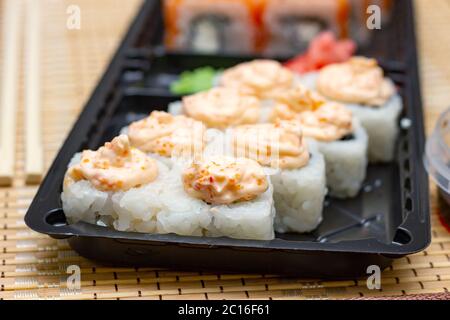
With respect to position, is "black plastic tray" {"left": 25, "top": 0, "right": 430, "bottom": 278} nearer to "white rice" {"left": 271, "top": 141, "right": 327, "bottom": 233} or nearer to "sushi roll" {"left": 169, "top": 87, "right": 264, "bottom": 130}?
"white rice" {"left": 271, "top": 141, "right": 327, "bottom": 233}

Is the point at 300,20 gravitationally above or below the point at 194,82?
above

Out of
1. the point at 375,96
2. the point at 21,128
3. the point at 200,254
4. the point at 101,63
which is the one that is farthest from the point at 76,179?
the point at 101,63

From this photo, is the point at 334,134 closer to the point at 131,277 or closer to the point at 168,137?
the point at 168,137

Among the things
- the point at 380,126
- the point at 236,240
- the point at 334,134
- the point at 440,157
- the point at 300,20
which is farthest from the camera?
the point at 300,20

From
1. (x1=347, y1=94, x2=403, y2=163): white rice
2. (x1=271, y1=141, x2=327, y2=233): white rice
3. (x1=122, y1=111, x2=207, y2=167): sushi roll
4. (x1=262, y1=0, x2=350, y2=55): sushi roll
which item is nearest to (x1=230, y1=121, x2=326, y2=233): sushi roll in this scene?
(x1=271, y1=141, x2=327, y2=233): white rice

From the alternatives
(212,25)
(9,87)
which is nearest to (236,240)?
(9,87)

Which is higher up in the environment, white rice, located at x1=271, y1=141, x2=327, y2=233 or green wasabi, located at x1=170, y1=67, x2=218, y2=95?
green wasabi, located at x1=170, y1=67, x2=218, y2=95

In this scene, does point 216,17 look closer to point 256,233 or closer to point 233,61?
point 233,61

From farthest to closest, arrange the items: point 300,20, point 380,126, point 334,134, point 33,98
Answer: point 300,20, point 33,98, point 380,126, point 334,134
